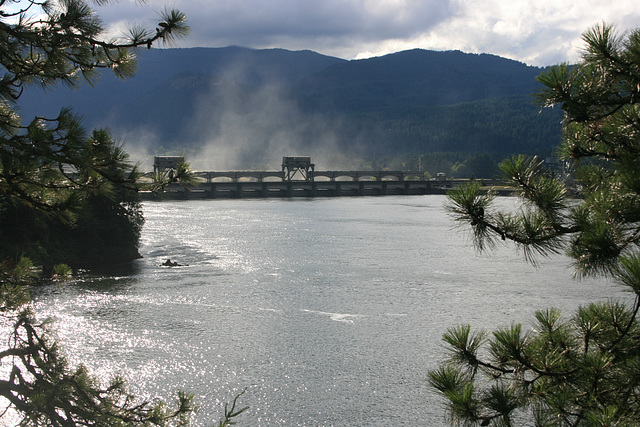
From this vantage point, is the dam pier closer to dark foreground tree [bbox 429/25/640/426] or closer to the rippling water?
the rippling water

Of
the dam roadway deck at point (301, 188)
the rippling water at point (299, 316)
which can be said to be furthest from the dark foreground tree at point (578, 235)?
the dam roadway deck at point (301, 188)

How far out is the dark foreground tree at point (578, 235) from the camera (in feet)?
14.4

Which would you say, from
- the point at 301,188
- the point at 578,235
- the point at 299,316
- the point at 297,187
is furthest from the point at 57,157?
the point at 301,188

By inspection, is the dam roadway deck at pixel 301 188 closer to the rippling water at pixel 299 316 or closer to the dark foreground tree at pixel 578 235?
the rippling water at pixel 299 316

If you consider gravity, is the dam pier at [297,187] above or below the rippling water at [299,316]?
above

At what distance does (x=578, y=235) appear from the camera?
484 cm

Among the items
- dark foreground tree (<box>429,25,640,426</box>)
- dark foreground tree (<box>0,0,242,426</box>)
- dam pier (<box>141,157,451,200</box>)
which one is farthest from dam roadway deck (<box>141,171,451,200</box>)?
dark foreground tree (<box>429,25,640,426</box>)

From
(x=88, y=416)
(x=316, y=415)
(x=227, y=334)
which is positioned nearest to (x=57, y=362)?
(x=88, y=416)

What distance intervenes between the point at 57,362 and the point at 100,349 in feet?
40.3

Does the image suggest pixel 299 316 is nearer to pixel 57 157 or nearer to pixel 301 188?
pixel 57 157

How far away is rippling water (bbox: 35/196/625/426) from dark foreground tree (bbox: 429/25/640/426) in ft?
7.36

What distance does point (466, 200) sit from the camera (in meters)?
4.29

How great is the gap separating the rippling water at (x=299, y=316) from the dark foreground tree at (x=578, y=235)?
7.36ft

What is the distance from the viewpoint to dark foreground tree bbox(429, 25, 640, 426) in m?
4.38
